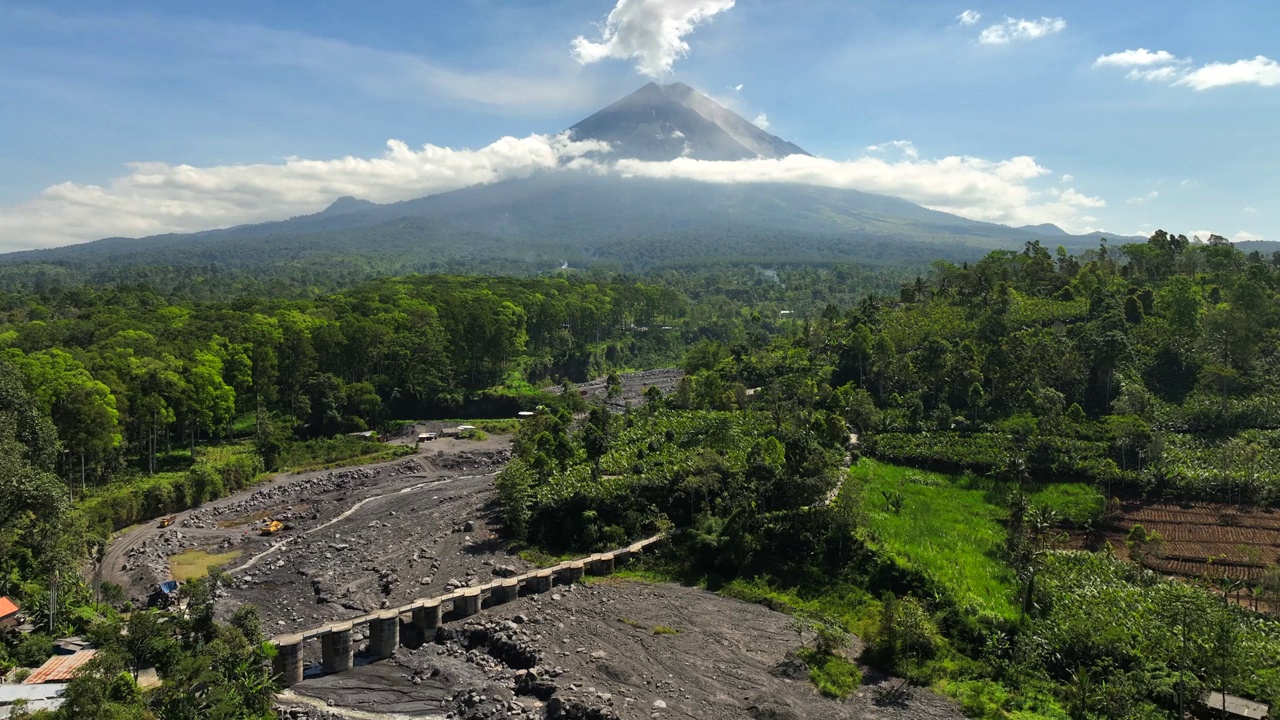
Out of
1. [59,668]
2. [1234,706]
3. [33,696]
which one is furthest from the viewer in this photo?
[59,668]

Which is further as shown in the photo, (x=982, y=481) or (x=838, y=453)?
(x=838, y=453)

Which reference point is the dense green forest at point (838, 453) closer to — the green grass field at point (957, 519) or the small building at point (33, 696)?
the green grass field at point (957, 519)

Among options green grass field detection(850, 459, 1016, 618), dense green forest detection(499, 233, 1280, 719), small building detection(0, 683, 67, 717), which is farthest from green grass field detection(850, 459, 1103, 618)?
small building detection(0, 683, 67, 717)

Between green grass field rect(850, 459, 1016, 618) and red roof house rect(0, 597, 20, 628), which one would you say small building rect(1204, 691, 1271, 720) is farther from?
red roof house rect(0, 597, 20, 628)

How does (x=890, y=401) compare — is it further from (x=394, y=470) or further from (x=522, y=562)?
(x=394, y=470)

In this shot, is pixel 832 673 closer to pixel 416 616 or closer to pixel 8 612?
pixel 416 616

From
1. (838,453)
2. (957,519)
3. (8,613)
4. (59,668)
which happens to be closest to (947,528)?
(957,519)

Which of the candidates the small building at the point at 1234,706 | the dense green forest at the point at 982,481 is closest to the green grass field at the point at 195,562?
the dense green forest at the point at 982,481
